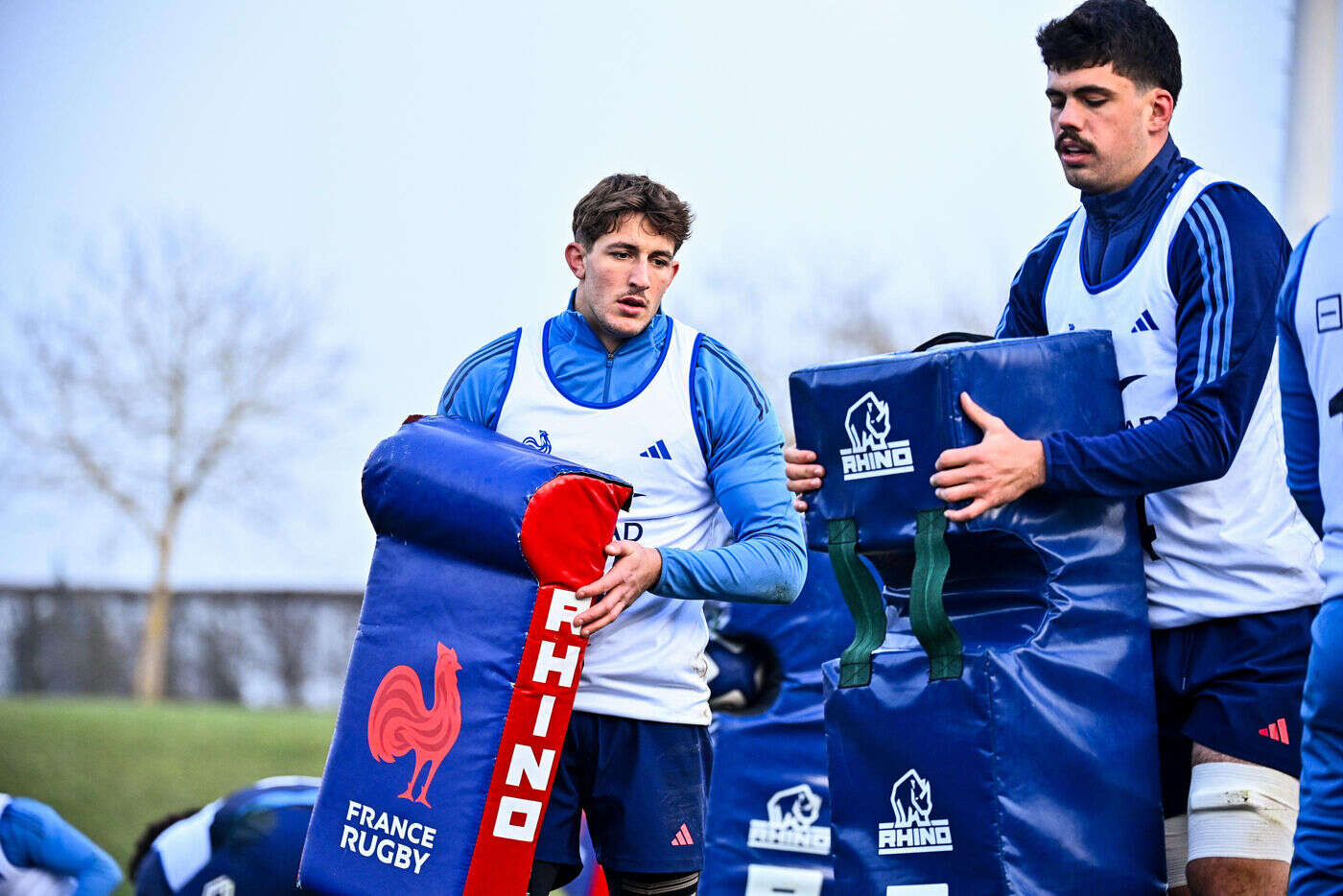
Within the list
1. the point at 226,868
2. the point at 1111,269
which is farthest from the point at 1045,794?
the point at 226,868

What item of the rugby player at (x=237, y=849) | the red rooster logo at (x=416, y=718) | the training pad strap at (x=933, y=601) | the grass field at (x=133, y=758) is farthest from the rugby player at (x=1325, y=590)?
the grass field at (x=133, y=758)

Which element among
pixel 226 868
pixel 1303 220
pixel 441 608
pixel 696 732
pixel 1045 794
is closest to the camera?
pixel 1045 794

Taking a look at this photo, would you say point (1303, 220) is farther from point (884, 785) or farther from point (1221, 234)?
point (884, 785)

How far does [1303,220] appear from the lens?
21.2 feet

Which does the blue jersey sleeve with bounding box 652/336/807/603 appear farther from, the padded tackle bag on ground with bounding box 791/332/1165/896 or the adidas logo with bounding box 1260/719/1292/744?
the adidas logo with bounding box 1260/719/1292/744

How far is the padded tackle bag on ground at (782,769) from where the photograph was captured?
458cm

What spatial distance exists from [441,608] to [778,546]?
70 centimetres

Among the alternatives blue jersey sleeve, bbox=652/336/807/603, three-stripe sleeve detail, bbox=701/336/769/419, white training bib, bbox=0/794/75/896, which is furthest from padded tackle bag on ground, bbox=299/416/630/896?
white training bib, bbox=0/794/75/896

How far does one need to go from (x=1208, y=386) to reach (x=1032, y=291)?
0.60 m

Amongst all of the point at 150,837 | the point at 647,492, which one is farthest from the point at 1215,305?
the point at 150,837

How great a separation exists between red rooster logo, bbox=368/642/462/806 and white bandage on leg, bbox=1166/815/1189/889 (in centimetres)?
131

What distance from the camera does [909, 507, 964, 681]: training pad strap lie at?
2.73m

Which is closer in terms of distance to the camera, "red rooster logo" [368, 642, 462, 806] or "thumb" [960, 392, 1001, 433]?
"thumb" [960, 392, 1001, 433]

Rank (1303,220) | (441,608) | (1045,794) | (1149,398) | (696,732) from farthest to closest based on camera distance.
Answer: (1303,220) < (696,732) < (441,608) < (1149,398) < (1045,794)
